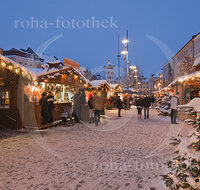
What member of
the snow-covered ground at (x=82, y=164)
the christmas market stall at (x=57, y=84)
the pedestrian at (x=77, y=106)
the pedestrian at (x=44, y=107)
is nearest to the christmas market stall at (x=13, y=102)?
the christmas market stall at (x=57, y=84)

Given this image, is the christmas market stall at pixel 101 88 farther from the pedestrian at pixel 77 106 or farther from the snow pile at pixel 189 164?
the snow pile at pixel 189 164

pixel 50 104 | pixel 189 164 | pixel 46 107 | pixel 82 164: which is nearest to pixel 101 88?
pixel 50 104

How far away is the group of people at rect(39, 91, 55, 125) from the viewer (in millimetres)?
10094

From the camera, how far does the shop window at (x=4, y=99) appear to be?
32.1 feet

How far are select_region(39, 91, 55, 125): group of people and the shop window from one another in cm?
160

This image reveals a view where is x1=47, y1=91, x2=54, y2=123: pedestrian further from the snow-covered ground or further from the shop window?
the snow-covered ground

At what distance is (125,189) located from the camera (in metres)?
3.43

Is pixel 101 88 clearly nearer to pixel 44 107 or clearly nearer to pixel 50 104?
pixel 50 104

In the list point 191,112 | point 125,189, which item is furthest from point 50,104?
point 191,112

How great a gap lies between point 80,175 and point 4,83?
7685 millimetres

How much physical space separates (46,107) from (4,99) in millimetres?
2125

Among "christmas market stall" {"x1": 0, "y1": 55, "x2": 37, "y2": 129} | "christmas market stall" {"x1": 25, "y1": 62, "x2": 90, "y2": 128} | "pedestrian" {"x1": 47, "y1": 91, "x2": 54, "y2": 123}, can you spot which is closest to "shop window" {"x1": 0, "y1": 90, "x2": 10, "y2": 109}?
"christmas market stall" {"x1": 0, "y1": 55, "x2": 37, "y2": 129}

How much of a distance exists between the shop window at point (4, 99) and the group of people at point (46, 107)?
1.60 m

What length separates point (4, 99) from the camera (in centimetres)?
989
